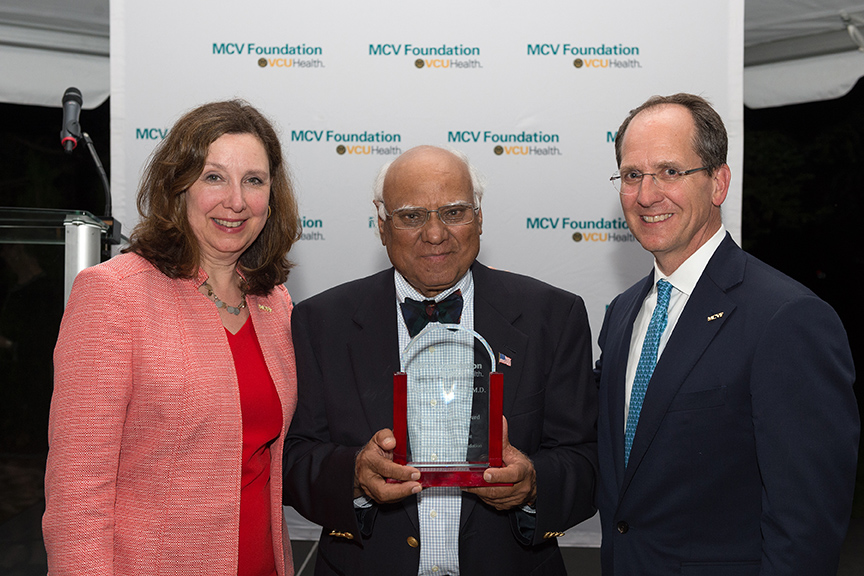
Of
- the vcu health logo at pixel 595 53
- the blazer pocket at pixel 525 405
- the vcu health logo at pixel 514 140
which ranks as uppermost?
the vcu health logo at pixel 595 53

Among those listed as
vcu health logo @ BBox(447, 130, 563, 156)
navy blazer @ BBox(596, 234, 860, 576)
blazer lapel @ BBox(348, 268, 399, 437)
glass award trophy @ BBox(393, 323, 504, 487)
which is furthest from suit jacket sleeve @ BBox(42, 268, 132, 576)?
vcu health logo @ BBox(447, 130, 563, 156)

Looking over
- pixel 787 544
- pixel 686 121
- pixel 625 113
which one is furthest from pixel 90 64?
pixel 787 544

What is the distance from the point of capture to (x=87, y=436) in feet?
6.11

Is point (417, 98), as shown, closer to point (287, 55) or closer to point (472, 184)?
point (287, 55)

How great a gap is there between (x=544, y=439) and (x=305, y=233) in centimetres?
290

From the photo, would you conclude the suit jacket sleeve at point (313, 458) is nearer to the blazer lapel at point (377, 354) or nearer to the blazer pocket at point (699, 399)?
the blazer lapel at point (377, 354)

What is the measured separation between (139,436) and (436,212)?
1153 millimetres

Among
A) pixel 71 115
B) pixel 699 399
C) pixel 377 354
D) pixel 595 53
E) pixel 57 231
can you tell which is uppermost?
pixel 595 53

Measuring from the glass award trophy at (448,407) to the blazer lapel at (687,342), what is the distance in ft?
1.48

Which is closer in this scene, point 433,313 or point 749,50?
point 433,313

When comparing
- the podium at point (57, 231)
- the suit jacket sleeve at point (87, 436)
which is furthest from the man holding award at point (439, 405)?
the podium at point (57, 231)

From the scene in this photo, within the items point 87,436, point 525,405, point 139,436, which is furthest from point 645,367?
point 87,436

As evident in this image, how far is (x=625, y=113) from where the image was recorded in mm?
4590

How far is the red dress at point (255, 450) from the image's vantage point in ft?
6.93
